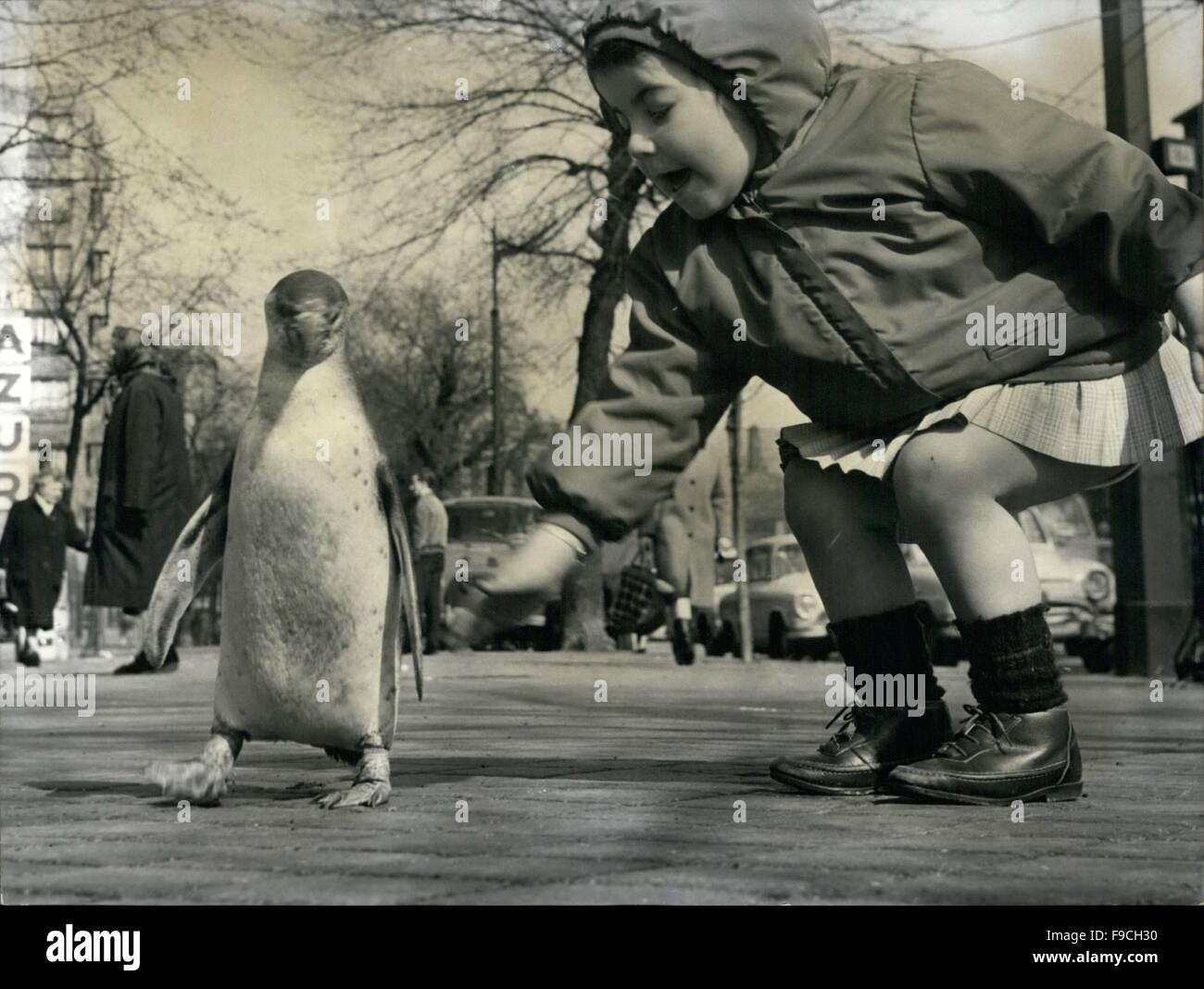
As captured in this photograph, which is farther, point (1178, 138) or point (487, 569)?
point (1178, 138)

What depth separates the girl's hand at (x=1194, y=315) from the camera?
2723 millimetres

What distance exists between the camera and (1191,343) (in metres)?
2.75

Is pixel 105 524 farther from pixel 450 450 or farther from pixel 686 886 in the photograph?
pixel 450 450

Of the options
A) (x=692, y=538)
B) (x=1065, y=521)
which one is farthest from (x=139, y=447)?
(x=1065, y=521)

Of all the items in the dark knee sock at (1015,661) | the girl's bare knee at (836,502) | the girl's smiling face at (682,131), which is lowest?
the dark knee sock at (1015,661)

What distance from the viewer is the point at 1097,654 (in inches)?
456

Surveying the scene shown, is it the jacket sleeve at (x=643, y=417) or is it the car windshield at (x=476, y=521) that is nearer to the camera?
the jacket sleeve at (x=643, y=417)

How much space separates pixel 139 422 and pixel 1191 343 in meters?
5.86

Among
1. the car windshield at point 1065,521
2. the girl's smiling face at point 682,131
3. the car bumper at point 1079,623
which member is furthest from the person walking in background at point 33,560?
the girl's smiling face at point 682,131

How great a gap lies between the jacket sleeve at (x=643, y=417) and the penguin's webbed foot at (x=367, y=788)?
697mm

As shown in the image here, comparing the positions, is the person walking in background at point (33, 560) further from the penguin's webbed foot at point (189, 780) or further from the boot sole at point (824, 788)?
the boot sole at point (824, 788)

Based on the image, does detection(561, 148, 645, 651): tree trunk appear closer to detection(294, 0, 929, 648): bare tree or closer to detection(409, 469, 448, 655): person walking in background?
detection(294, 0, 929, 648): bare tree

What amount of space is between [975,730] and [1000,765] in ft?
0.31

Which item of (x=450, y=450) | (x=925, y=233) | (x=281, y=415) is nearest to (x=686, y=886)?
(x=925, y=233)
